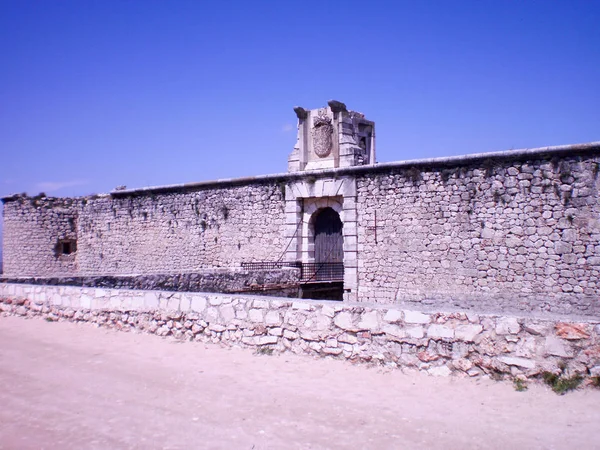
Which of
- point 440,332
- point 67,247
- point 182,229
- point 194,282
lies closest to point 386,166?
point 194,282

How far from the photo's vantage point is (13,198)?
22.1 metres

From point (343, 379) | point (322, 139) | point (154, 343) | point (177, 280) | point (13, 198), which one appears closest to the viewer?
point (343, 379)

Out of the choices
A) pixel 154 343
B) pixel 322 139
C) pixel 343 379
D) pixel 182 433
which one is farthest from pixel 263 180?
pixel 182 433

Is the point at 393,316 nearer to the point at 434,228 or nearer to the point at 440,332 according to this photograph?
the point at 440,332

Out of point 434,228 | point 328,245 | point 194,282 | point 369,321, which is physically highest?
point 434,228

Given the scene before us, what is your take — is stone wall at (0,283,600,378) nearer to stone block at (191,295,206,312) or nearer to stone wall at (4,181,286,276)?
stone block at (191,295,206,312)

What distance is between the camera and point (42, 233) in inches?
853

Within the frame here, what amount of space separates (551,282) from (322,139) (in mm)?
7210

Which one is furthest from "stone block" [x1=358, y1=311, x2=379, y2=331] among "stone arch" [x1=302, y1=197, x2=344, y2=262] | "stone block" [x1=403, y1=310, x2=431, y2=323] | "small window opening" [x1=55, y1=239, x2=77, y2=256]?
"small window opening" [x1=55, y1=239, x2=77, y2=256]

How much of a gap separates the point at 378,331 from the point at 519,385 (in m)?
1.44

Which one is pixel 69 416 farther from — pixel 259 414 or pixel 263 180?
pixel 263 180

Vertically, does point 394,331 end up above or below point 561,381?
above

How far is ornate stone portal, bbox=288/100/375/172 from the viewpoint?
51.2 ft

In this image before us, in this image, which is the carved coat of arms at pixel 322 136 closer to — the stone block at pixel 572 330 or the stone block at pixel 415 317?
the stone block at pixel 415 317
